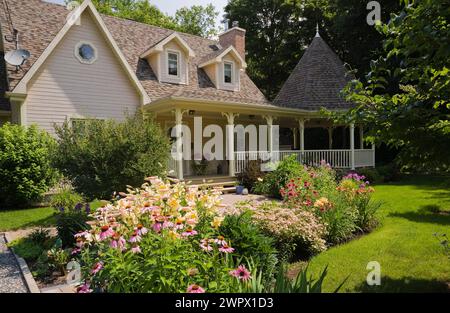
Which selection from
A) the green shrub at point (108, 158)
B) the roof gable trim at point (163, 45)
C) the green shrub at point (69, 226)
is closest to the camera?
the green shrub at point (69, 226)

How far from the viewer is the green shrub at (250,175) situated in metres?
13.4

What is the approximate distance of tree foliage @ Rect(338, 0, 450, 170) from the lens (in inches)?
128

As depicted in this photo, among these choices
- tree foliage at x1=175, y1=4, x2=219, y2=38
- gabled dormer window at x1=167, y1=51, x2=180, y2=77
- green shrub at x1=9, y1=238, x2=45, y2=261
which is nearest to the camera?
green shrub at x1=9, y1=238, x2=45, y2=261

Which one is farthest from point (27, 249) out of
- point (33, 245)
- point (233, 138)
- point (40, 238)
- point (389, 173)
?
point (389, 173)

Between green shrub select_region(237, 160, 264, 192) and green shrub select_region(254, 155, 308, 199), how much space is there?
491mm

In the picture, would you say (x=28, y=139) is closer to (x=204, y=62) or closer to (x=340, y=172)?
(x=204, y=62)

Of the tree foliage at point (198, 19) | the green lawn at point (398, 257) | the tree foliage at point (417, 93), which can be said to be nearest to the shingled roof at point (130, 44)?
the green lawn at point (398, 257)

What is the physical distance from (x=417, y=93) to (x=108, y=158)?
19.2 feet

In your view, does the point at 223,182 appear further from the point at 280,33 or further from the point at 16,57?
the point at 280,33

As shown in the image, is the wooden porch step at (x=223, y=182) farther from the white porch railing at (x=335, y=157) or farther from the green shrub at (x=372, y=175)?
the green shrub at (x=372, y=175)

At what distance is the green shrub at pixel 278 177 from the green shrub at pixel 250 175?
1.61 ft

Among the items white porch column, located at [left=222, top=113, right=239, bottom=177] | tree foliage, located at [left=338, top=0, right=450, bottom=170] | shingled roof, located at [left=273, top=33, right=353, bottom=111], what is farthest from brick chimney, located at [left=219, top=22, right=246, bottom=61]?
tree foliage, located at [left=338, top=0, right=450, bottom=170]

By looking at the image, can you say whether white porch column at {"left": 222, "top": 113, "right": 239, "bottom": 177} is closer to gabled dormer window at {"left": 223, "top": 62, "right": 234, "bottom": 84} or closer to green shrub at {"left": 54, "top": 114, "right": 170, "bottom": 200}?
gabled dormer window at {"left": 223, "top": 62, "right": 234, "bottom": 84}

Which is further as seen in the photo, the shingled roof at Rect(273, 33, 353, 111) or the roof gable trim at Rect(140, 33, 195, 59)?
the shingled roof at Rect(273, 33, 353, 111)
